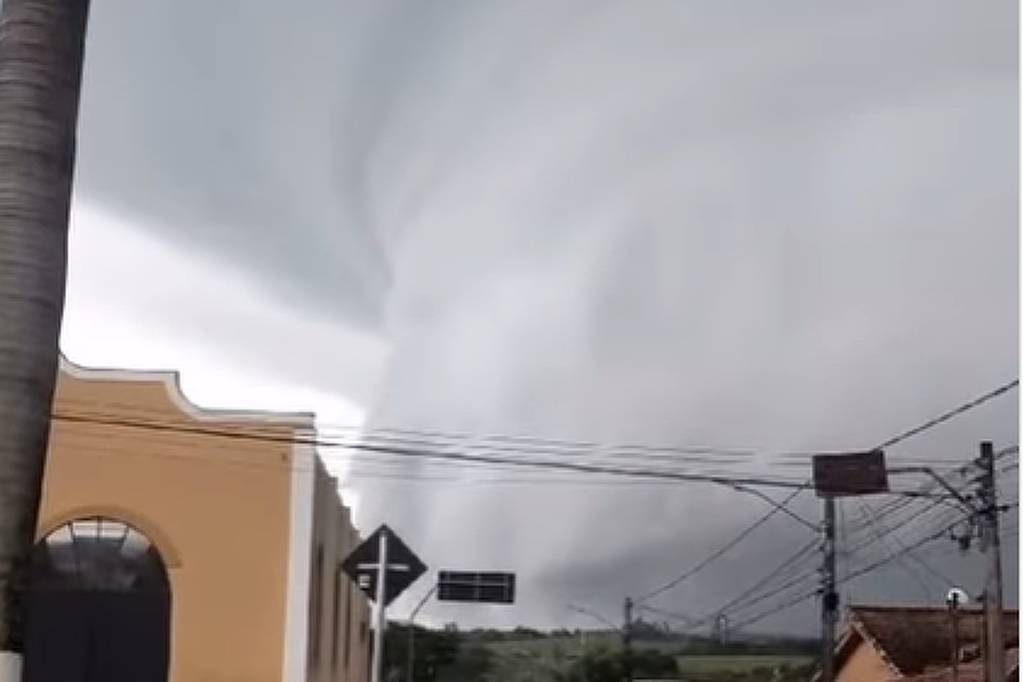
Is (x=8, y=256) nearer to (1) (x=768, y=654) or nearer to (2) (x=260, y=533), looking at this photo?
(2) (x=260, y=533)

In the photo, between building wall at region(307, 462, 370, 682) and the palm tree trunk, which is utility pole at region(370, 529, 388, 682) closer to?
the palm tree trunk

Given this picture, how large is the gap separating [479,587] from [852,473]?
16.6 feet

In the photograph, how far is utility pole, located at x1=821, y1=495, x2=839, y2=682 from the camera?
27095 mm

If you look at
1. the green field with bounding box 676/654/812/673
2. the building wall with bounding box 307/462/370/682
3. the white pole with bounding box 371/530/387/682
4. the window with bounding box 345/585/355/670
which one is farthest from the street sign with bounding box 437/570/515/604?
the green field with bounding box 676/654/812/673

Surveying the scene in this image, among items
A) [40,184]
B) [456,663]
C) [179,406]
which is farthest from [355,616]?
[40,184]

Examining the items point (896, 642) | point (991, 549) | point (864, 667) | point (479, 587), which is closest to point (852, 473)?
point (991, 549)

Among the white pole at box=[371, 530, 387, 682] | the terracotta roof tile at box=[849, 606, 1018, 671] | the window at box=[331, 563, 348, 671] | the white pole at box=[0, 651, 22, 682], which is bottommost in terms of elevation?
the white pole at box=[0, 651, 22, 682]

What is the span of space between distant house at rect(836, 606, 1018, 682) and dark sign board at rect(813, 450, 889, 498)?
53.5 feet

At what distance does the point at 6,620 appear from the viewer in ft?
18.7

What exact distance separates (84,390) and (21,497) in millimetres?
14556

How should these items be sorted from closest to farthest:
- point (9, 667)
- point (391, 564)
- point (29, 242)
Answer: point (9, 667) → point (29, 242) → point (391, 564)

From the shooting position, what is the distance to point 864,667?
42.2m

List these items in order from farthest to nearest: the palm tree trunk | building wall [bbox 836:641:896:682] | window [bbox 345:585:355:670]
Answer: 1. building wall [bbox 836:641:896:682]
2. window [bbox 345:585:355:670]
3. the palm tree trunk

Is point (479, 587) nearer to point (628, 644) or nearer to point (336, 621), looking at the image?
point (336, 621)
